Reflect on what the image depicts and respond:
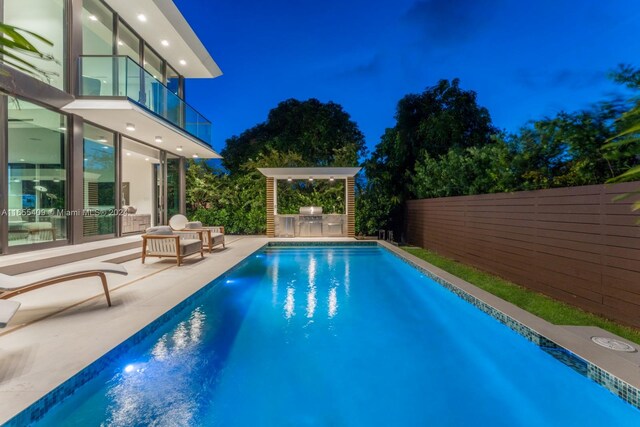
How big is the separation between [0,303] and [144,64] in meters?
10.2

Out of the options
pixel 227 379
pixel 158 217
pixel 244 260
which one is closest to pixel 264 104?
pixel 158 217

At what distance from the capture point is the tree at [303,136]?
72.2 ft

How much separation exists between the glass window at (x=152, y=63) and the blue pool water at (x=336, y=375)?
956 centimetres

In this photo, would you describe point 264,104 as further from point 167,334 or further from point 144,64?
point 167,334

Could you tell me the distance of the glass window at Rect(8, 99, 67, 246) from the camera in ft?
21.8

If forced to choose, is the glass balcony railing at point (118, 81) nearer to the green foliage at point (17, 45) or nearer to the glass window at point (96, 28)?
the glass window at point (96, 28)

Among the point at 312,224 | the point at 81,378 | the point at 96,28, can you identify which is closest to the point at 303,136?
the point at 312,224

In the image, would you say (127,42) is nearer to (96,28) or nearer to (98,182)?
(96,28)

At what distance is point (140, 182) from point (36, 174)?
257 inches

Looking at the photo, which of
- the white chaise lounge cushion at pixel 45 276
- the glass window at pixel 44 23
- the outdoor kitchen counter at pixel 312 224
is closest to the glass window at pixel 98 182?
the glass window at pixel 44 23

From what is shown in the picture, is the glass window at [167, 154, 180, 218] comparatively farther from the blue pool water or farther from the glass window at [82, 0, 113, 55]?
the blue pool water

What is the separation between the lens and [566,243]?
4.51 meters

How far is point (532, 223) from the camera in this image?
17.4ft

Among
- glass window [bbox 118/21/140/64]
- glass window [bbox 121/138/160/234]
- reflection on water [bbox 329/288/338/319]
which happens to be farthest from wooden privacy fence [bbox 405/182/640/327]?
glass window [bbox 121/138/160/234]
